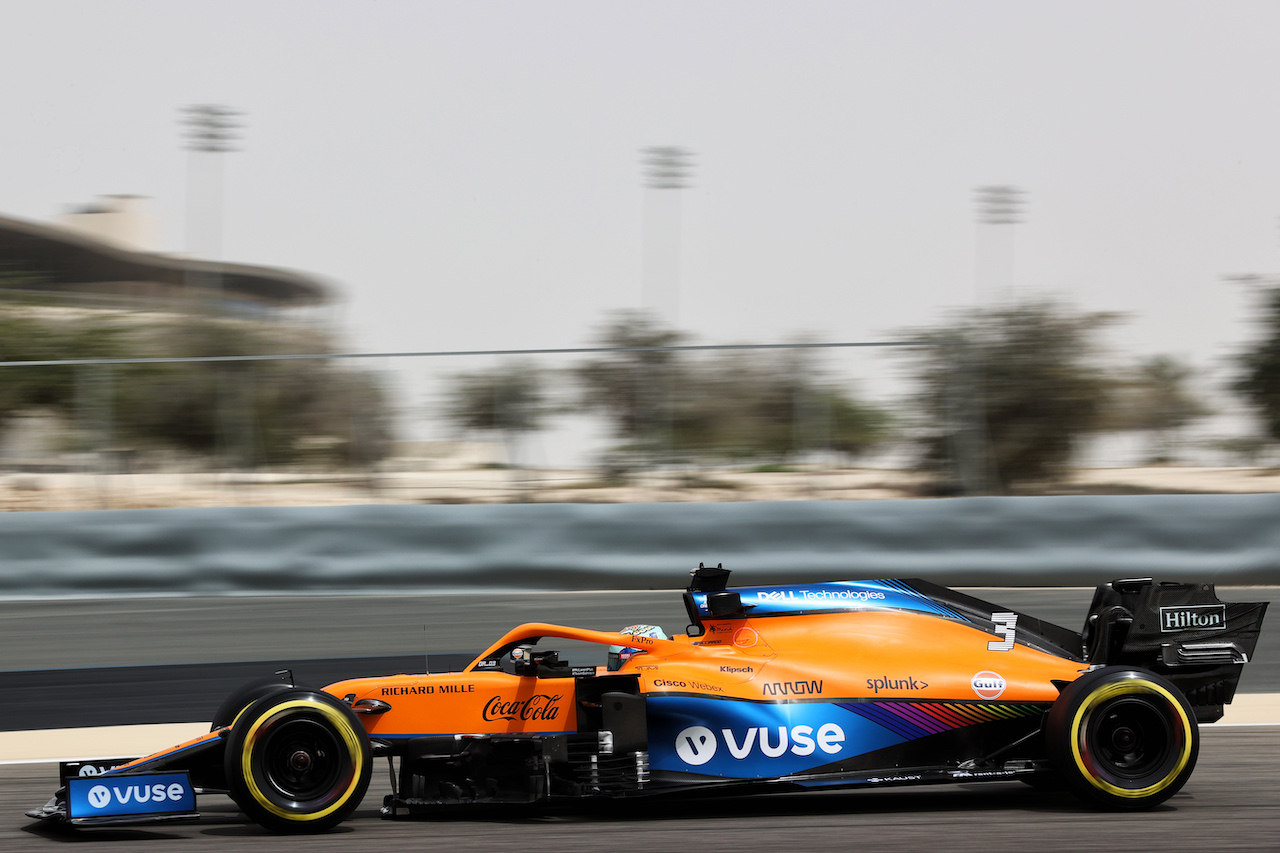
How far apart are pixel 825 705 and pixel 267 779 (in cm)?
212

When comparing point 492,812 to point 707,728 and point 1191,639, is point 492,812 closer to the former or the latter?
point 707,728

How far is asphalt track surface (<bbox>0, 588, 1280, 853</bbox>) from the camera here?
4.60m

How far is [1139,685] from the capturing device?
193 inches

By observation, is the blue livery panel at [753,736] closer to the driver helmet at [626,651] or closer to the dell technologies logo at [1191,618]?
the driver helmet at [626,651]

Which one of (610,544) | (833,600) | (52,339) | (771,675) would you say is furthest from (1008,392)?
(52,339)

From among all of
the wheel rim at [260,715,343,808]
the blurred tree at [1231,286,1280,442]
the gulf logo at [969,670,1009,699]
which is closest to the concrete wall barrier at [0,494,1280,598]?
the blurred tree at [1231,286,1280,442]

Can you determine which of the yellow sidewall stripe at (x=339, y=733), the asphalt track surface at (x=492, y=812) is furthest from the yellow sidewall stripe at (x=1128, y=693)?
the yellow sidewall stripe at (x=339, y=733)

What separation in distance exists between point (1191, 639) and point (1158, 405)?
6.01m

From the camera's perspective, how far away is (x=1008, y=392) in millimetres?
11094

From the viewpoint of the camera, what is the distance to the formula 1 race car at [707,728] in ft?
15.4

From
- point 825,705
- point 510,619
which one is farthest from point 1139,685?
point 510,619

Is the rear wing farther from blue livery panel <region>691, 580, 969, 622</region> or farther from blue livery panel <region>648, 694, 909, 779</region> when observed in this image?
blue livery panel <region>648, 694, 909, 779</region>

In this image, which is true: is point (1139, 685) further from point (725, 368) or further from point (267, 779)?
point (725, 368)

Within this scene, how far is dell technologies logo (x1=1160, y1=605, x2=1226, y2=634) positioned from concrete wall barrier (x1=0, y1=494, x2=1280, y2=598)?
3.99m
